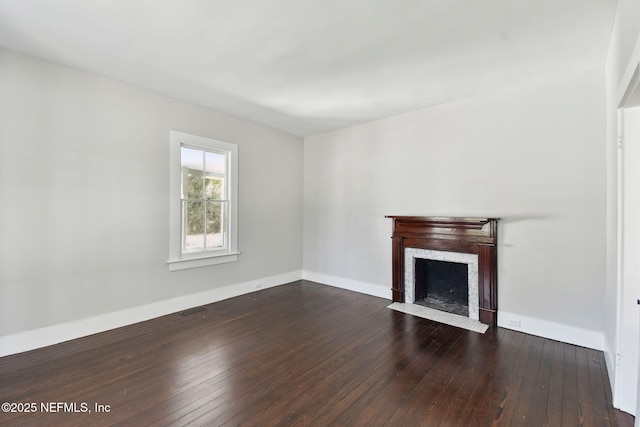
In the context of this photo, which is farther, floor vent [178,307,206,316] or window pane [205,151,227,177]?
window pane [205,151,227,177]

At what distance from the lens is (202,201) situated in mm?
4031

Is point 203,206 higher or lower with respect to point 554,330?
higher

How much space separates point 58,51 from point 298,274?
4.43 meters

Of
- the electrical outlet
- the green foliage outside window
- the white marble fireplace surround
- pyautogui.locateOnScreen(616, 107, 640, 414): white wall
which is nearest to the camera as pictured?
pyautogui.locateOnScreen(616, 107, 640, 414): white wall

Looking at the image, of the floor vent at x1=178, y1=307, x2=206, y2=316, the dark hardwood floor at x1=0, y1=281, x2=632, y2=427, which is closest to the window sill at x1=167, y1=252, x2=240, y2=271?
the floor vent at x1=178, y1=307, x2=206, y2=316

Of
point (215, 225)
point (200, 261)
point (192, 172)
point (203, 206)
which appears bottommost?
point (200, 261)

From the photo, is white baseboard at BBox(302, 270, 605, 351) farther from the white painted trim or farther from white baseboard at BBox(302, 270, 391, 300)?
white baseboard at BBox(302, 270, 391, 300)

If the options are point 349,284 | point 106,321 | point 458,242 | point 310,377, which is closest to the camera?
point 310,377

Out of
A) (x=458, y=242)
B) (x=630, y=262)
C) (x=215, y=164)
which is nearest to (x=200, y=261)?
(x=215, y=164)

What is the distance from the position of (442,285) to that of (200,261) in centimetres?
343

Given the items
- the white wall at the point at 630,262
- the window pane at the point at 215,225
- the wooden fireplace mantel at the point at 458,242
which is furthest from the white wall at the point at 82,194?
the white wall at the point at 630,262

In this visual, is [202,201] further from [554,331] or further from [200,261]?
[554,331]

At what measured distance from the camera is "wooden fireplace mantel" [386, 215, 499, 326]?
3.32 meters

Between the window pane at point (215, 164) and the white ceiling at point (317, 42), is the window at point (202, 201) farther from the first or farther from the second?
the white ceiling at point (317, 42)
